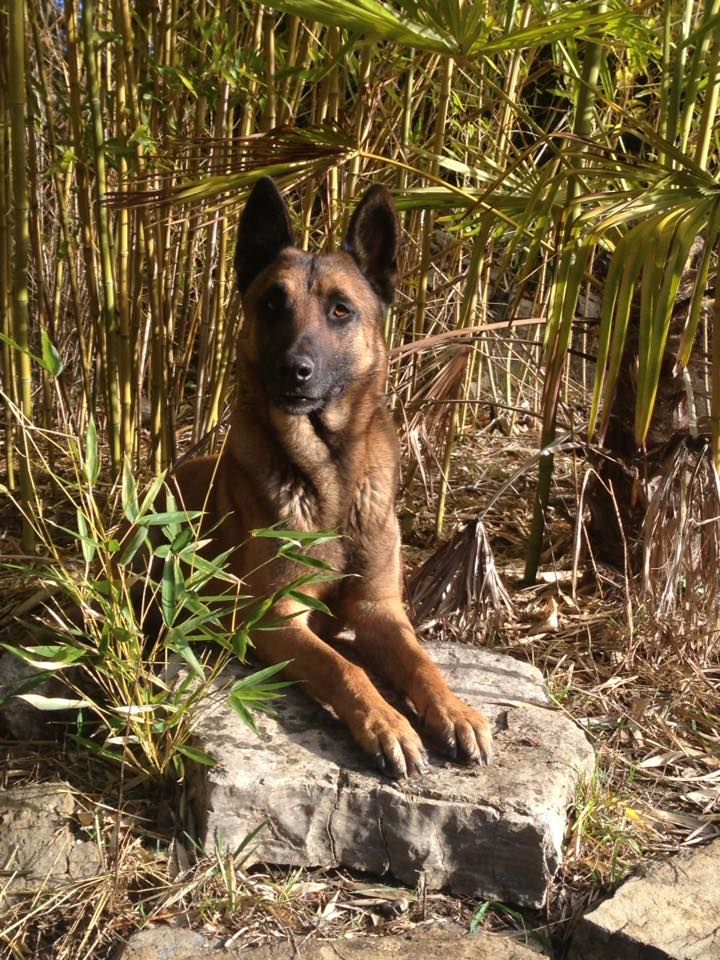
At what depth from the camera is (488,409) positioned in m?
6.84

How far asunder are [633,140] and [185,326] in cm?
396

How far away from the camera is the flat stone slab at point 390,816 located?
2.47m

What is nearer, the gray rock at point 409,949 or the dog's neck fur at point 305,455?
the gray rock at point 409,949

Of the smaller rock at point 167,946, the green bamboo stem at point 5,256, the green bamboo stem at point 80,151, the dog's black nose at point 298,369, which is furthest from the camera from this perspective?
the green bamboo stem at point 5,256

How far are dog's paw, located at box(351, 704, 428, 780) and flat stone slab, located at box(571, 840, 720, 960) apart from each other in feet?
1.76

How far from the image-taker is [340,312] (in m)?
3.21

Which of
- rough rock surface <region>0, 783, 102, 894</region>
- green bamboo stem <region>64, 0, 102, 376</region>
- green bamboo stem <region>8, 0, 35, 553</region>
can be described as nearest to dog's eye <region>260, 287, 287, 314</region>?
green bamboo stem <region>8, 0, 35, 553</region>

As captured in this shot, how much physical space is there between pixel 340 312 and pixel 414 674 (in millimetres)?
1151

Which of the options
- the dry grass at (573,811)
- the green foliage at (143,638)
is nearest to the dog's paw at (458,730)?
the dry grass at (573,811)

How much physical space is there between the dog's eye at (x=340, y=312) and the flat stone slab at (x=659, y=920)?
5.93 ft

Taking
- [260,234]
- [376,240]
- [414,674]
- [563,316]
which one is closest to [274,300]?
[260,234]

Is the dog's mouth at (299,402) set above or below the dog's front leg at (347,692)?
above

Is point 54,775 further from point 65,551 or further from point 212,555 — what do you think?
point 65,551

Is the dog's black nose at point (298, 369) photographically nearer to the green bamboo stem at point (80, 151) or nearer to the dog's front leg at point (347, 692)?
the dog's front leg at point (347, 692)
